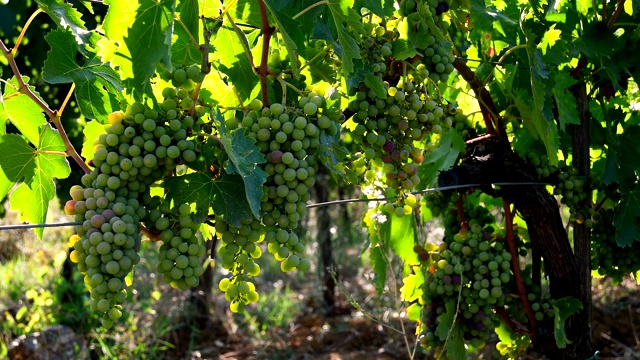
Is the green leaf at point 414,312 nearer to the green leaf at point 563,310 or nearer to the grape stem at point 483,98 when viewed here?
the green leaf at point 563,310

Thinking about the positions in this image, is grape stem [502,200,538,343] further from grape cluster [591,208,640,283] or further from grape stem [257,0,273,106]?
grape stem [257,0,273,106]

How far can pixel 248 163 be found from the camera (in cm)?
123

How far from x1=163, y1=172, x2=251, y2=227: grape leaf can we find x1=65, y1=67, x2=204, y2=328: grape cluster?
0.04 m

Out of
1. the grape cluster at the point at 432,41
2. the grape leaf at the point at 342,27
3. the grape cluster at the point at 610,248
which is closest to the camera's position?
the grape leaf at the point at 342,27

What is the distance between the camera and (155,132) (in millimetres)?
1278

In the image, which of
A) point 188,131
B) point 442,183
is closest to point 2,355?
point 442,183

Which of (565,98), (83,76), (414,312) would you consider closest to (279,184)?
(83,76)

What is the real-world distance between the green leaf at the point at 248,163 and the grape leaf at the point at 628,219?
1.46 metres

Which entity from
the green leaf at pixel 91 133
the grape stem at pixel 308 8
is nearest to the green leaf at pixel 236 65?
the grape stem at pixel 308 8

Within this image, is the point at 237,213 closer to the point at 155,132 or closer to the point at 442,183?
the point at 155,132

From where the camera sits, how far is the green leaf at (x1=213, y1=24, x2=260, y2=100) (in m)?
1.58

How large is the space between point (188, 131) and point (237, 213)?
0.18 metres

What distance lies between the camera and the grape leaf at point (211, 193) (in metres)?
1.31

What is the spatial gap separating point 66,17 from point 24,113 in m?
0.25
